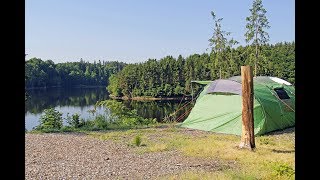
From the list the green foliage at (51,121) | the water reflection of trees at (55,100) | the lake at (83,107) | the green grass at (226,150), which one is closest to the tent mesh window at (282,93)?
the green grass at (226,150)

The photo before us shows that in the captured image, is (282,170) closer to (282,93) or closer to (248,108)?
(248,108)

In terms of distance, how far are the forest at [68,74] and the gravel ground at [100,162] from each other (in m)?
99.9

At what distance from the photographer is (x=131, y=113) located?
69.1 feet

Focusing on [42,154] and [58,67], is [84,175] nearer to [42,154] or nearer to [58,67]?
[42,154]

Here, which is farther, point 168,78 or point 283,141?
point 168,78

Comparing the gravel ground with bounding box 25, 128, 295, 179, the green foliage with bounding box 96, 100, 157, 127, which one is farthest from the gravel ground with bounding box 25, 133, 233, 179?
the green foliage with bounding box 96, 100, 157, 127

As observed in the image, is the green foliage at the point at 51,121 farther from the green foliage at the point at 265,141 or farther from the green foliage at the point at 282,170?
the green foliage at the point at 282,170

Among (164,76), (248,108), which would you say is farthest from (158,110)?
(248,108)

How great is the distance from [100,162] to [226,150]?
355cm

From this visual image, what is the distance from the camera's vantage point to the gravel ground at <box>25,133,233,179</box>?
7738 millimetres

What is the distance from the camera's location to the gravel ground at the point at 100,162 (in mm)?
7738
